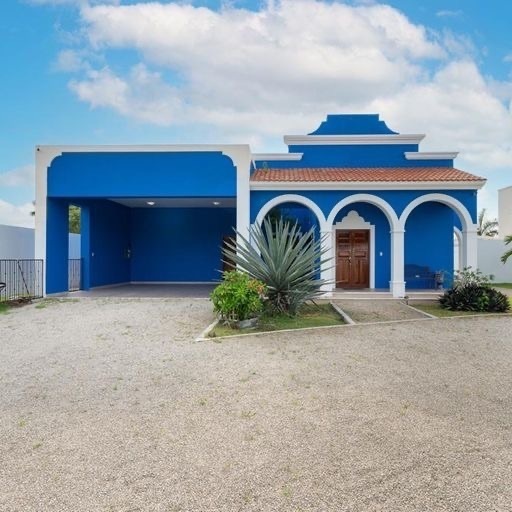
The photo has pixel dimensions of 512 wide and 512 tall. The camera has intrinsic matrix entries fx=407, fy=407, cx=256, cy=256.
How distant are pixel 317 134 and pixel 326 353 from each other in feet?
45.5

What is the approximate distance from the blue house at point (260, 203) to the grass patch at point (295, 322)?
2.26 metres

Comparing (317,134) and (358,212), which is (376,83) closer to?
(317,134)

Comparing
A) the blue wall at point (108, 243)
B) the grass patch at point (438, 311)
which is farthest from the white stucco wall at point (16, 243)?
the grass patch at point (438, 311)

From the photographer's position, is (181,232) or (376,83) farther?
(181,232)

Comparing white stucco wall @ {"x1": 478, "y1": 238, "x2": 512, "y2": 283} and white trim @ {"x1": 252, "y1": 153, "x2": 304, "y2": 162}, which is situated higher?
white trim @ {"x1": 252, "y1": 153, "x2": 304, "y2": 162}

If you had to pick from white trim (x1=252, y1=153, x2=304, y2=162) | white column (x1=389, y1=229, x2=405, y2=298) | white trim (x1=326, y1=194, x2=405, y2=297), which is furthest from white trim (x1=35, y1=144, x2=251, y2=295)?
white column (x1=389, y1=229, x2=405, y2=298)

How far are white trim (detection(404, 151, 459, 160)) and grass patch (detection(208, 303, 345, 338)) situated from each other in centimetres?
976

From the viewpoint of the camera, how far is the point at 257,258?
10.4m

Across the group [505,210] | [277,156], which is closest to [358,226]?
[277,156]

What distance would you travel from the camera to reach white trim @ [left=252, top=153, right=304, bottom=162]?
17828mm

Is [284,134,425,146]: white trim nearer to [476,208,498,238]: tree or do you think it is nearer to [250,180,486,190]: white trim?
[250,180,486,190]: white trim

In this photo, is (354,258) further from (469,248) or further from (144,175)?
(144,175)

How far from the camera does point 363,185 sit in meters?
15.0

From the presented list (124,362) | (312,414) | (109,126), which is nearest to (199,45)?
(109,126)
